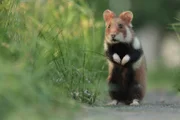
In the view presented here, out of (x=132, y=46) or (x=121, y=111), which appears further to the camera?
(x=132, y=46)

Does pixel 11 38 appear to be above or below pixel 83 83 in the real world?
above

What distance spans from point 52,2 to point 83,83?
6.95ft

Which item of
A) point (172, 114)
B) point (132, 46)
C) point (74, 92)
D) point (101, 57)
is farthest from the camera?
point (101, 57)

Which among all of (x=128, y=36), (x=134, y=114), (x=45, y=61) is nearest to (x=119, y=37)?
(x=128, y=36)

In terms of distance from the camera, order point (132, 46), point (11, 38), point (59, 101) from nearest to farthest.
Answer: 1. point (59, 101)
2. point (11, 38)
3. point (132, 46)

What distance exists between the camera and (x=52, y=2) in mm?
9172

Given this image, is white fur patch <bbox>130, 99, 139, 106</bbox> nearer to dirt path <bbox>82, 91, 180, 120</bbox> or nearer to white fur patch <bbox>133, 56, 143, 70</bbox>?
white fur patch <bbox>133, 56, 143, 70</bbox>

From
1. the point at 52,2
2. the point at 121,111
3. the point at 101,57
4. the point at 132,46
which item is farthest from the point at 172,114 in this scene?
the point at 52,2

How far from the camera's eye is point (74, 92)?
7.26 metres

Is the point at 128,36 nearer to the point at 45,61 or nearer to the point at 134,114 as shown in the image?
the point at 45,61

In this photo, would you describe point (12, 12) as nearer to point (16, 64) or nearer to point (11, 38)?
point (11, 38)

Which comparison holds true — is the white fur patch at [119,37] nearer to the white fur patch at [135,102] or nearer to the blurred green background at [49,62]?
the blurred green background at [49,62]

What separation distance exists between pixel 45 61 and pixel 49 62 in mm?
313

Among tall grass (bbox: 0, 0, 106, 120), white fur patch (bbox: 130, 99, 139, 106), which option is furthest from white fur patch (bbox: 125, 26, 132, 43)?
white fur patch (bbox: 130, 99, 139, 106)
